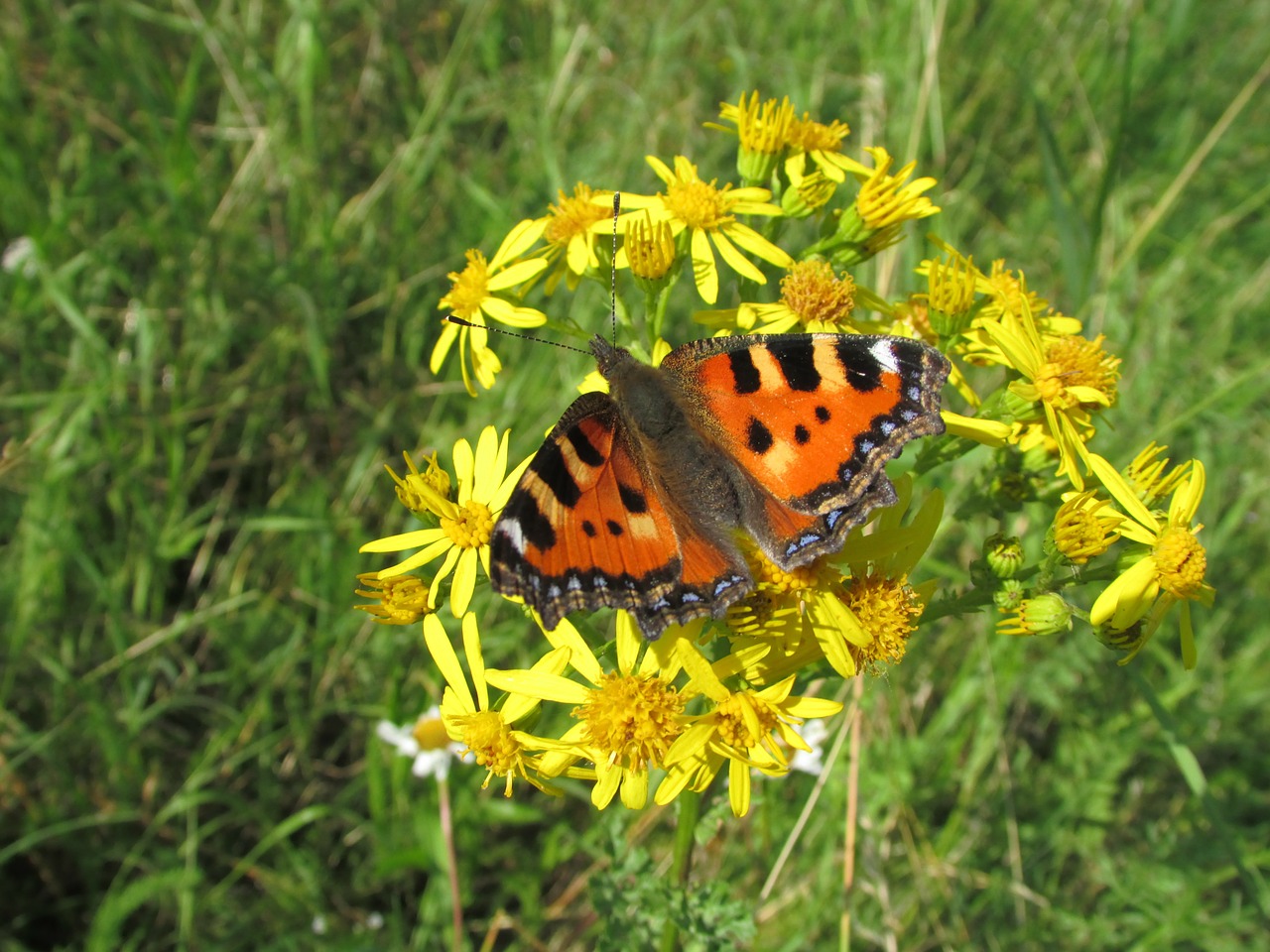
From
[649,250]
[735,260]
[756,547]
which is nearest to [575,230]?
[649,250]

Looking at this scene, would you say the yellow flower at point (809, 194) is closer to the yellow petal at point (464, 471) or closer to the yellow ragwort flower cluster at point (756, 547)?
the yellow ragwort flower cluster at point (756, 547)

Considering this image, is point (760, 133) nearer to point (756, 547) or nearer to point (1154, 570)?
point (756, 547)

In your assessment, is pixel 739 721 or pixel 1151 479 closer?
pixel 739 721

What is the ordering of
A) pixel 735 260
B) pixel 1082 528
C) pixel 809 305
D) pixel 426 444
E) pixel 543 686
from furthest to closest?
1. pixel 426 444
2. pixel 735 260
3. pixel 809 305
4. pixel 1082 528
5. pixel 543 686

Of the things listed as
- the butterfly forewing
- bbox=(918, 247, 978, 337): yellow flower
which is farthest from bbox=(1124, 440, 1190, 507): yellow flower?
the butterfly forewing

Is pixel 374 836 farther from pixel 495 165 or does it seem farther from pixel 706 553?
pixel 495 165

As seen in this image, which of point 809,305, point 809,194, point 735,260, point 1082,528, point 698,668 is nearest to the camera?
point 698,668

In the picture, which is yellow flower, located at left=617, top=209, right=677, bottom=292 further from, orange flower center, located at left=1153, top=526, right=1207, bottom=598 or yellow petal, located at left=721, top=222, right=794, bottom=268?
orange flower center, located at left=1153, top=526, right=1207, bottom=598
